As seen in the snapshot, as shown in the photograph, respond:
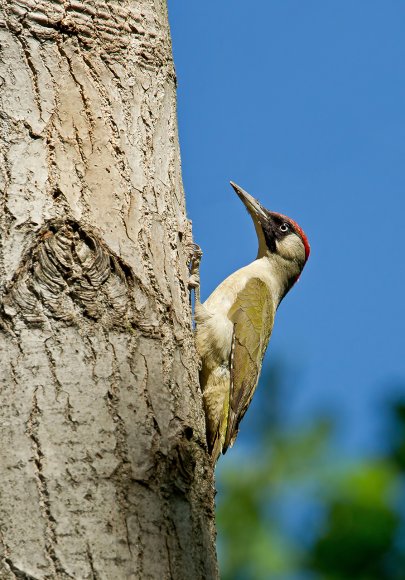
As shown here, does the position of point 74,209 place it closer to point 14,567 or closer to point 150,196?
point 150,196

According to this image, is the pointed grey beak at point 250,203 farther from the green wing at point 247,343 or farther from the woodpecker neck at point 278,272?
the green wing at point 247,343

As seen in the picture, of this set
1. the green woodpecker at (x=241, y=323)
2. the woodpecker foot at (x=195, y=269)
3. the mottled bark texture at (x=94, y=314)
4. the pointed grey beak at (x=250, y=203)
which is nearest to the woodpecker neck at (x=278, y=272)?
the green woodpecker at (x=241, y=323)

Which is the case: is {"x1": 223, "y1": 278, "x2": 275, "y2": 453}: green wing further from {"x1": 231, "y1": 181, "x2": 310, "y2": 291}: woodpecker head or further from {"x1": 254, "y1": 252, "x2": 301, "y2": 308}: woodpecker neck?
Answer: {"x1": 231, "y1": 181, "x2": 310, "y2": 291}: woodpecker head

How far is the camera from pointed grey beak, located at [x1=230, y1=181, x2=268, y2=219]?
6045 mm

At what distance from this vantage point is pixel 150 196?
2.90 meters

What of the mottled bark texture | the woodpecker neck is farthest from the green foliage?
the mottled bark texture

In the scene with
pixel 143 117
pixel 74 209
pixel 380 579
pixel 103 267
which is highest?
pixel 143 117

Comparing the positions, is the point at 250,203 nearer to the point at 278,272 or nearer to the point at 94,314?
the point at 278,272

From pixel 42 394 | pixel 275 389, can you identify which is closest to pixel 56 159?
pixel 42 394

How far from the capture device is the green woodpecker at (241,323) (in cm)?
457

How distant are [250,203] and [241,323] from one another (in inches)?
54.3

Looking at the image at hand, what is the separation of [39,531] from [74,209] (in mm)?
983

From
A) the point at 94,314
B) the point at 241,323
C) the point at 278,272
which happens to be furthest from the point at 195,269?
the point at 94,314

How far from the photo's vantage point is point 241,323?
502 centimetres
